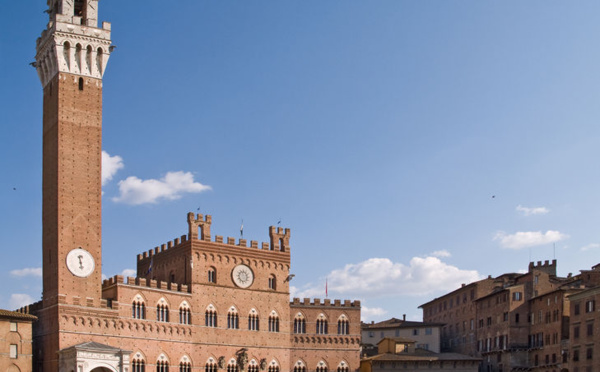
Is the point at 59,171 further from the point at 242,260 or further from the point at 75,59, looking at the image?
the point at 242,260

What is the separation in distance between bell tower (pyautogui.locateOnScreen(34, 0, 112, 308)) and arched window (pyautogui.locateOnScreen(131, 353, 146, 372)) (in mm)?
5624

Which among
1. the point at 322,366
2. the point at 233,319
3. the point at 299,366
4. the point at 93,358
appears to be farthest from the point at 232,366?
the point at 93,358

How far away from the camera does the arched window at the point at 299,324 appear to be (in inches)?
3091

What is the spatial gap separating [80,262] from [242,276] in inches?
622

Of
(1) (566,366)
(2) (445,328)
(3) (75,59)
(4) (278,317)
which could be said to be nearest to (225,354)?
(4) (278,317)

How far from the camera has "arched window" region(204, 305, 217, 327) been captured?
236 feet

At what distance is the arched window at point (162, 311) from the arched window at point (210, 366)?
5.26m

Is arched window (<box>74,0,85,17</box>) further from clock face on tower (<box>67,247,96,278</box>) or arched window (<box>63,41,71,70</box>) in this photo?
clock face on tower (<box>67,247,96,278</box>)

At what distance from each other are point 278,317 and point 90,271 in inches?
752

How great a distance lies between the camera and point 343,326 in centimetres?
8069

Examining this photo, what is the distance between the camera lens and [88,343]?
6238 cm

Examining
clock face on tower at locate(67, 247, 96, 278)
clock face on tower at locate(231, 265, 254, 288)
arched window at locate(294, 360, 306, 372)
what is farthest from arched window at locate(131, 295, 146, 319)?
arched window at locate(294, 360, 306, 372)

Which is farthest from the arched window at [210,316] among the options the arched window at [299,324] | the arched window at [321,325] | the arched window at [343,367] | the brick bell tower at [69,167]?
the arched window at [343,367]

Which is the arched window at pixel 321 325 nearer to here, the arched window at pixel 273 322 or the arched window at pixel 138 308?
the arched window at pixel 273 322
